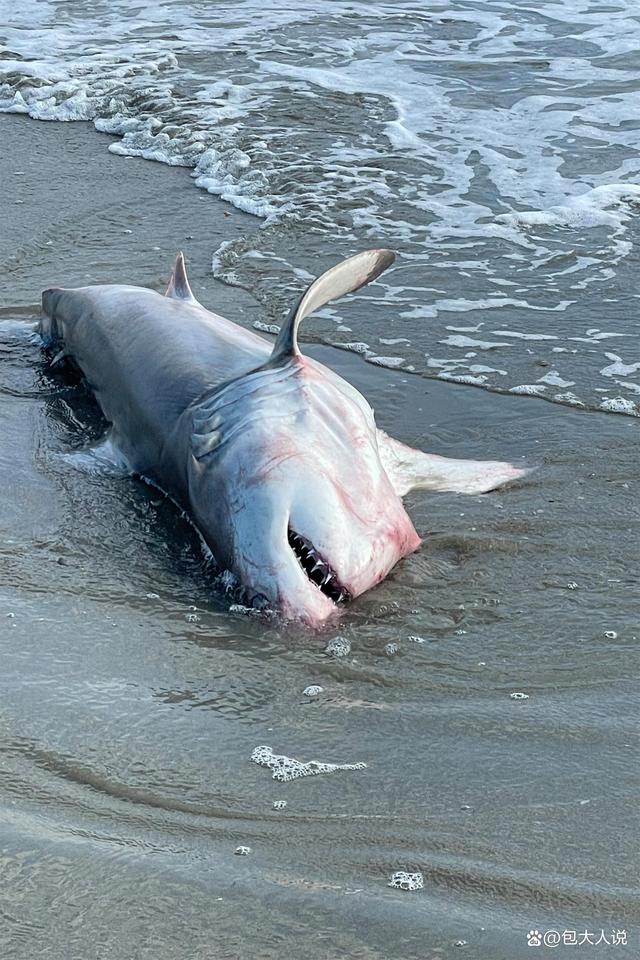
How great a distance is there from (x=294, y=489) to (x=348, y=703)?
2.77ft

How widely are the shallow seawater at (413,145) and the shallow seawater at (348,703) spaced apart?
92 millimetres

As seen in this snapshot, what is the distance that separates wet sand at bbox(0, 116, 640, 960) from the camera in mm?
2688

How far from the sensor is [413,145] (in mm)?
9914

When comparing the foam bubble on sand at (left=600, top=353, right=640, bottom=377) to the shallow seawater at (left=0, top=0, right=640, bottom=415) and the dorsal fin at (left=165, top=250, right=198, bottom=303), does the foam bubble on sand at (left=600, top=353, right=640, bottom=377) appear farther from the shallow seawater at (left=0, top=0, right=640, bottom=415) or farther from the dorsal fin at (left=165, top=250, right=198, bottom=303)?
the dorsal fin at (left=165, top=250, right=198, bottom=303)

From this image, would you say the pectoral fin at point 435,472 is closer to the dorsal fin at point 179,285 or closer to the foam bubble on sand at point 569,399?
the foam bubble on sand at point 569,399

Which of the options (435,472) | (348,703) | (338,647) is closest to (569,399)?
(435,472)

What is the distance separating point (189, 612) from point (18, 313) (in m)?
3.42

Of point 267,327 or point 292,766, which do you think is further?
point 267,327

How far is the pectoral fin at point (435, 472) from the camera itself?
5.11m

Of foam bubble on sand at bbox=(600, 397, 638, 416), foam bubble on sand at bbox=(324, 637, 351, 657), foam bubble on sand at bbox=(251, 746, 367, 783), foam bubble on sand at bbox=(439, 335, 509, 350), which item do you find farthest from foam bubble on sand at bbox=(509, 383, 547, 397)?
foam bubble on sand at bbox=(251, 746, 367, 783)

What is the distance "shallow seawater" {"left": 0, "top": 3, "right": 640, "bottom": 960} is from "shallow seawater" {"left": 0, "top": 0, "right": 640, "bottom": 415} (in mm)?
92

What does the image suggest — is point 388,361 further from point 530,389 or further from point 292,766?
point 292,766

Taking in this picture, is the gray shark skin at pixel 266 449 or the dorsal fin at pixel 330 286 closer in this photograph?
the gray shark skin at pixel 266 449

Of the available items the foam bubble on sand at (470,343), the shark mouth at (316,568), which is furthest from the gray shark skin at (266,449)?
the foam bubble on sand at (470,343)
